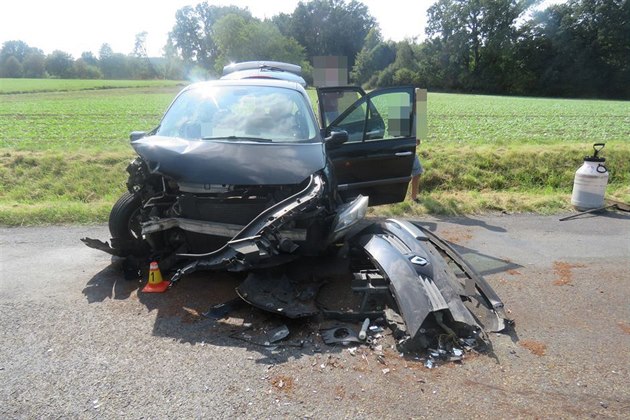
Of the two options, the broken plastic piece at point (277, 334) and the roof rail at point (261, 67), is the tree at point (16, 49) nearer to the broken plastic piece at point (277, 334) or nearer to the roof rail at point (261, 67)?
the roof rail at point (261, 67)

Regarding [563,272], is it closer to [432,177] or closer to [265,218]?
[265,218]

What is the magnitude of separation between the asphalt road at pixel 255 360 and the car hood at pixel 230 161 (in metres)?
1.13

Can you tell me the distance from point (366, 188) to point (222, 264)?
2825 mm

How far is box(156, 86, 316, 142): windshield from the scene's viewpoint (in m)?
4.59

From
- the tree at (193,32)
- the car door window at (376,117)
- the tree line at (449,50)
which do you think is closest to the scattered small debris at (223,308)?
the car door window at (376,117)

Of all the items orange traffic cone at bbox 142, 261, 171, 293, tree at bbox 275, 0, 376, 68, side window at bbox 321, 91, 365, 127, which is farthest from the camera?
tree at bbox 275, 0, 376, 68

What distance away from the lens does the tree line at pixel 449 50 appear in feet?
190

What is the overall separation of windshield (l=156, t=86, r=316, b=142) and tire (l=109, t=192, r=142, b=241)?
0.80 metres

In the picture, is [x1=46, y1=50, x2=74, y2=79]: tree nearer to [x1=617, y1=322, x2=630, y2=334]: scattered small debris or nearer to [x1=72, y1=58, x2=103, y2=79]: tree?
[x1=72, y1=58, x2=103, y2=79]: tree

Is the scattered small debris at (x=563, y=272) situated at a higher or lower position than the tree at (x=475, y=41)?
lower

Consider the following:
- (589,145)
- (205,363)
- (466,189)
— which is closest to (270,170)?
(205,363)

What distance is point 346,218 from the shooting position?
3980 millimetres

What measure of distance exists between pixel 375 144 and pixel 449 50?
74.3 m

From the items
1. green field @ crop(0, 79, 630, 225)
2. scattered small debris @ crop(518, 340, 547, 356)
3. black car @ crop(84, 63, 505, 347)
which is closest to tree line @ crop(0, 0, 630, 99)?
green field @ crop(0, 79, 630, 225)
